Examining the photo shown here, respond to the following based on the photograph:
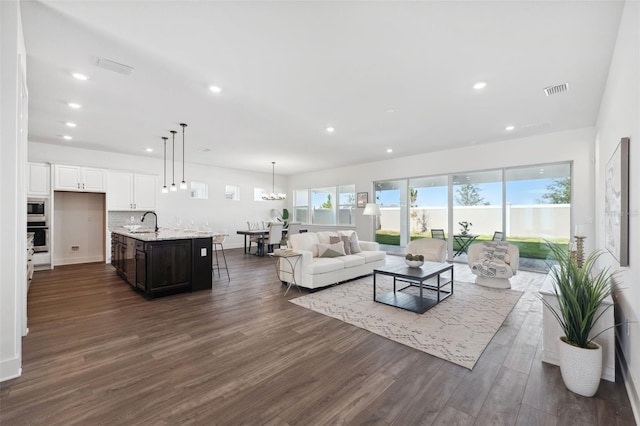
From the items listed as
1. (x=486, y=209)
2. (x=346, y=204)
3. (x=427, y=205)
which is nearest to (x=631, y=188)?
(x=486, y=209)

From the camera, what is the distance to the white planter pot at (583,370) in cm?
195

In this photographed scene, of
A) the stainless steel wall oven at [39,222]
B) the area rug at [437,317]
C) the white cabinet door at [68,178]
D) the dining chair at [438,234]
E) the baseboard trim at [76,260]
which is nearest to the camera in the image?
the area rug at [437,317]

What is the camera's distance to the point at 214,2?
219 centimetres

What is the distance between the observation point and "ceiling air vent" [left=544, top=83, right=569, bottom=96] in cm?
361

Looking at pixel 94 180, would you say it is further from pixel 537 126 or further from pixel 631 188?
pixel 537 126

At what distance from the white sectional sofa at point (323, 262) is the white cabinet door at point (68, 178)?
5684 mm

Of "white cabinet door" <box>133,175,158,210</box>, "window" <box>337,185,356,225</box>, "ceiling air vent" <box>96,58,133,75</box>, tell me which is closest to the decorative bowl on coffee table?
"ceiling air vent" <box>96,58,133,75</box>

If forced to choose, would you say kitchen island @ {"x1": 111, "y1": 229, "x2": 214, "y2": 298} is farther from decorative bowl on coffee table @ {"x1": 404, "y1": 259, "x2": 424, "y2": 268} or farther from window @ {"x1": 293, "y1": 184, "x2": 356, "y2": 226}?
window @ {"x1": 293, "y1": 184, "x2": 356, "y2": 226}

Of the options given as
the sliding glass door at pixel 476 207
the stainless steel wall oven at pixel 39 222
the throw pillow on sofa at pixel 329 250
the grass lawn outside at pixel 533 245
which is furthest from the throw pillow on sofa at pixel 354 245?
the stainless steel wall oven at pixel 39 222

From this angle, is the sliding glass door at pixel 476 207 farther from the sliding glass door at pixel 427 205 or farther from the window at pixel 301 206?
the window at pixel 301 206

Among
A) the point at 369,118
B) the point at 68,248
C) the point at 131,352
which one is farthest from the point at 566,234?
the point at 68,248

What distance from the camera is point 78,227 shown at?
7.25 m

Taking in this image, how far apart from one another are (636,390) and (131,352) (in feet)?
13.0

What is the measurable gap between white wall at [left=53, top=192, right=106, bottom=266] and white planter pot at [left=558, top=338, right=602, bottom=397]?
9.35m
